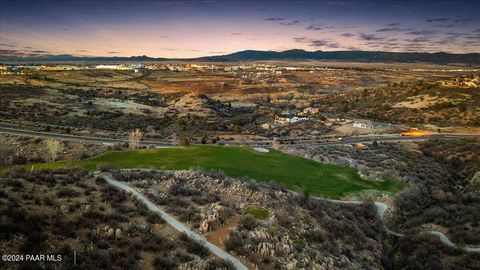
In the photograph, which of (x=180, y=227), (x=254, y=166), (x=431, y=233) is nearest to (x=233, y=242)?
(x=180, y=227)

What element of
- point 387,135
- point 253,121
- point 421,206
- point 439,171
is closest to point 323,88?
point 253,121

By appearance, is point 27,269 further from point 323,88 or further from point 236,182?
point 323,88

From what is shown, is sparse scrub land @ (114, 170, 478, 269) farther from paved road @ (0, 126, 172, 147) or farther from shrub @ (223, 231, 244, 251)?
paved road @ (0, 126, 172, 147)

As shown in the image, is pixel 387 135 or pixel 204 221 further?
pixel 387 135

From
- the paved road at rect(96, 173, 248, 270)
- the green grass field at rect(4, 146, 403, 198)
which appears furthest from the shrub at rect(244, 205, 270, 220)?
the green grass field at rect(4, 146, 403, 198)

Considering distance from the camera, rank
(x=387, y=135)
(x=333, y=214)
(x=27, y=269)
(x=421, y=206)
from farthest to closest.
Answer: (x=387, y=135)
(x=421, y=206)
(x=333, y=214)
(x=27, y=269)

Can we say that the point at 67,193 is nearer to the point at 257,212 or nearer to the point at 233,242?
the point at 233,242

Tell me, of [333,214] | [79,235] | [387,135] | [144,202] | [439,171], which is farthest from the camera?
[387,135]
